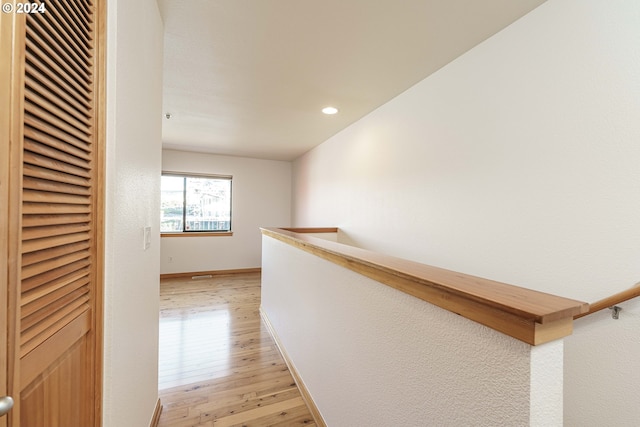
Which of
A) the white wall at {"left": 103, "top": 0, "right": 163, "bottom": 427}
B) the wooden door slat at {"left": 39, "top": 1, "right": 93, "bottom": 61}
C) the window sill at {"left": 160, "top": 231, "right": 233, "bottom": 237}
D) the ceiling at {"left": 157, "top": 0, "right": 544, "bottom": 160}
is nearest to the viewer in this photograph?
the wooden door slat at {"left": 39, "top": 1, "right": 93, "bottom": 61}

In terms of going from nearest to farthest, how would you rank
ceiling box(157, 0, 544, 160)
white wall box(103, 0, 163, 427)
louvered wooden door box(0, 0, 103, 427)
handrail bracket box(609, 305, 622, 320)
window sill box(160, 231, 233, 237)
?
louvered wooden door box(0, 0, 103, 427), white wall box(103, 0, 163, 427), handrail bracket box(609, 305, 622, 320), ceiling box(157, 0, 544, 160), window sill box(160, 231, 233, 237)

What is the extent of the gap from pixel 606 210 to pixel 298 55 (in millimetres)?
1951

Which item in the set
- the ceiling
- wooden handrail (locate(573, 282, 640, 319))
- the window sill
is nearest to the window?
the window sill

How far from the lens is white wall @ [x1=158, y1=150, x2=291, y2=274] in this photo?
187 inches

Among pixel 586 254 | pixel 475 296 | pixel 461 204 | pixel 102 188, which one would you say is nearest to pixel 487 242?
pixel 461 204

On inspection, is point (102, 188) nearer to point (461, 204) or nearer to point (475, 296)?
point (475, 296)

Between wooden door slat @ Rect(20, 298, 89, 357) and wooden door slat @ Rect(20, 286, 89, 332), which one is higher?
wooden door slat @ Rect(20, 286, 89, 332)

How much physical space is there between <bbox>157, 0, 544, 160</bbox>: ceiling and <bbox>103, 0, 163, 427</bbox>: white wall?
1.26 feet

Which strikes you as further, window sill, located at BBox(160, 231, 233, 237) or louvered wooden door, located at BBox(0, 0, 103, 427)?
window sill, located at BBox(160, 231, 233, 237)

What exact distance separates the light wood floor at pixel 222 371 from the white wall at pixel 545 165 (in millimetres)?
1501

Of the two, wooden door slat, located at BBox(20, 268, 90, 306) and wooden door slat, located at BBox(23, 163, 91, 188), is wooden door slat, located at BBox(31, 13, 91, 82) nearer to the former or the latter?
wooden door slat, located at BBox(23, 163, 91, 188)

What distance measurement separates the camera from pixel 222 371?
204 centimetres

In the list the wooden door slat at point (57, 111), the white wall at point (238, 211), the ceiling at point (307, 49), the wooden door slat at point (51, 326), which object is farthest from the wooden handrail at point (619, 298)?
the white wall at point (238, 211)

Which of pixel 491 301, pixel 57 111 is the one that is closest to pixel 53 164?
pixel 57 111
